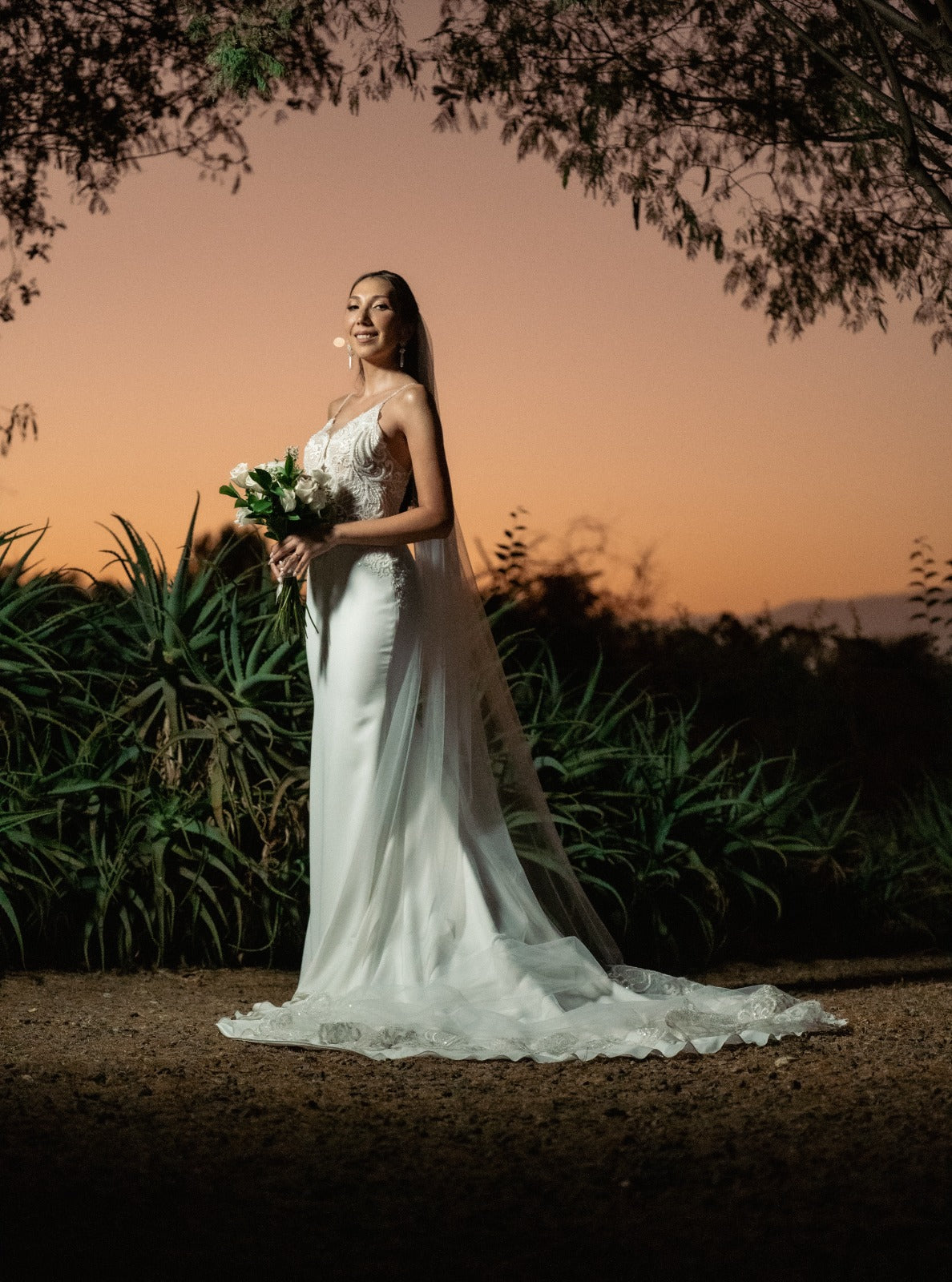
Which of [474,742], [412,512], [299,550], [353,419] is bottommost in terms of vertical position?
[474,742]

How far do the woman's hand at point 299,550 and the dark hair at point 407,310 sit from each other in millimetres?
692

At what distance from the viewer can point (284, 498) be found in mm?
4219

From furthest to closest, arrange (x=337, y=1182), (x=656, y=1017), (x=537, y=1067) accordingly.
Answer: (x=656, y=1017)
(x=537, y=1067)
(x=337, y=1182)

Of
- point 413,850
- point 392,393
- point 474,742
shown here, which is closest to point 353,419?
point 392,393

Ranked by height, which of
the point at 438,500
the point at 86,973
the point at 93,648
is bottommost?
the point at 86,973

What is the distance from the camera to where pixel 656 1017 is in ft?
→ 13.1

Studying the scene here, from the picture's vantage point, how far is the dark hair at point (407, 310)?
175 inches

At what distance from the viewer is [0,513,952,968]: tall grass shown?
554 centimetres

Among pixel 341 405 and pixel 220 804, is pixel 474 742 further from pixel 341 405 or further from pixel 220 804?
pixel 220 804

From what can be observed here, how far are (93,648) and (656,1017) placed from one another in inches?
131

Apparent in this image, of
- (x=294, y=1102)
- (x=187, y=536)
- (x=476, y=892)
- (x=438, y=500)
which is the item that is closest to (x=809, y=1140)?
(x=294, y=1102)

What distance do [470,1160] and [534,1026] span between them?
3.64ft

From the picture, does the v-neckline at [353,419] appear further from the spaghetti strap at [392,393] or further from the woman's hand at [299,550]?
the woman's hand at [299,550]

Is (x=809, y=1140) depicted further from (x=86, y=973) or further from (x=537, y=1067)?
(x=86, y=973)
